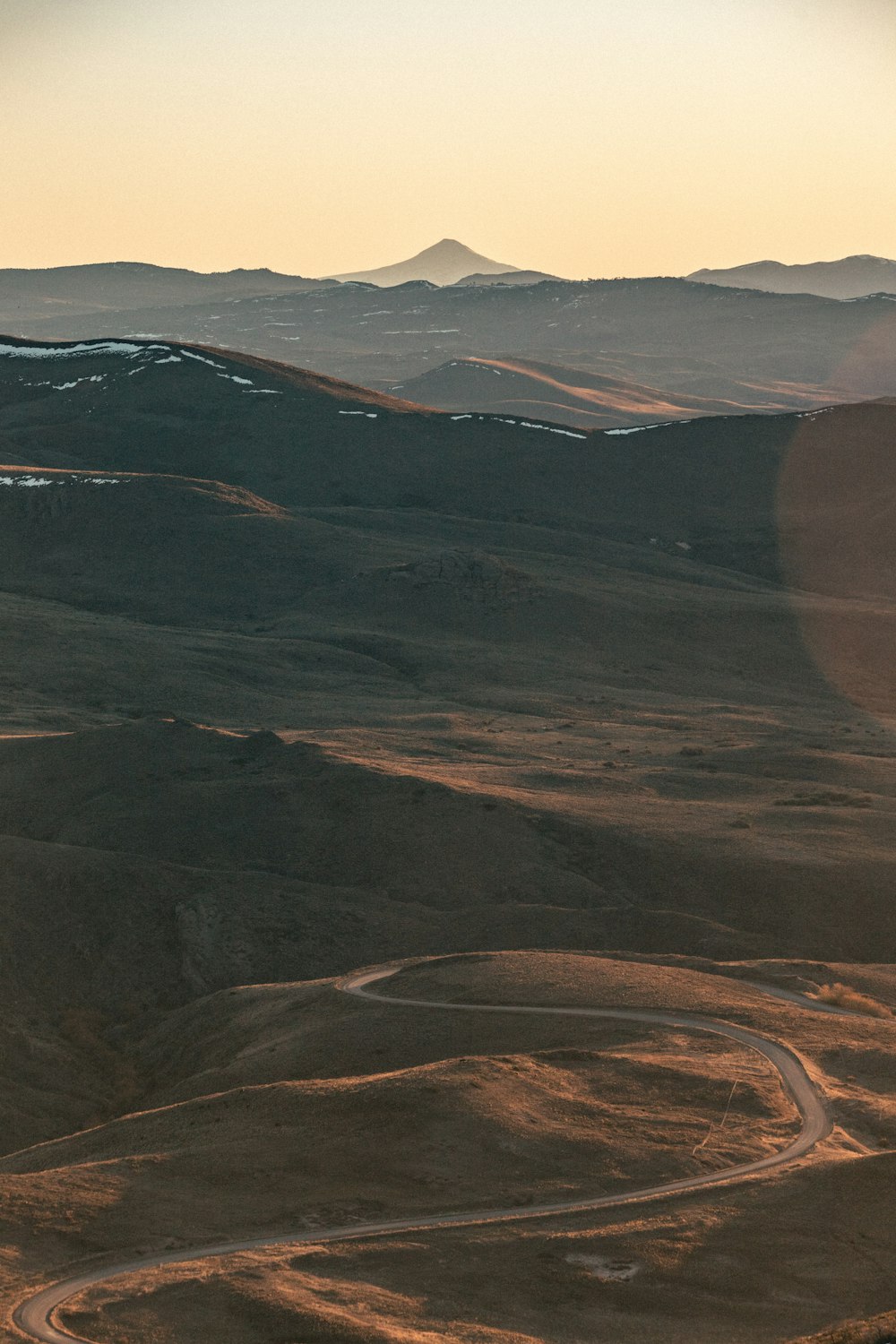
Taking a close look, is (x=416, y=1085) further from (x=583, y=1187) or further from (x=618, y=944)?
(x=618, y=944)

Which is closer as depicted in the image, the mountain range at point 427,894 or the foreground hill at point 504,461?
the mountain range at point 427,894

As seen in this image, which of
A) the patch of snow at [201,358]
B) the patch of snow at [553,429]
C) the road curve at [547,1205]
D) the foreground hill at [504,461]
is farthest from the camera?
the patch of snow at [201,358]

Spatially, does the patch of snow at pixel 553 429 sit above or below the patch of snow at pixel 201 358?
below

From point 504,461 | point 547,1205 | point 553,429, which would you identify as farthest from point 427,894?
point 553,429

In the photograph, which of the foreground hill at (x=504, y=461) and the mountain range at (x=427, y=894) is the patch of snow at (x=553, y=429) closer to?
the foreground hill at (x=504, y=461)

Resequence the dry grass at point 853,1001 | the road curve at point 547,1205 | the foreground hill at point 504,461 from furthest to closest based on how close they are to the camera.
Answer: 1. the foreground hill at point 504,461
2. the dry grass at point 853,1001
3. the road curve at point 547,1205

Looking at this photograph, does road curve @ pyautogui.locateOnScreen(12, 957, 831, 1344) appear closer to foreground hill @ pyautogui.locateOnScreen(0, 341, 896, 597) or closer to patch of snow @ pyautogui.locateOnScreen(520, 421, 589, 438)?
foreground hill @ pyautogui.locateOnScreen(0, 341, 896, 597)

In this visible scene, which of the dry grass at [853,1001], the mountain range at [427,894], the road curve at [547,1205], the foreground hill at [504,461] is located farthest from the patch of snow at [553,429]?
the road curve at [547,1205]

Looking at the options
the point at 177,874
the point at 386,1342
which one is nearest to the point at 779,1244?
the point at 386,1342
